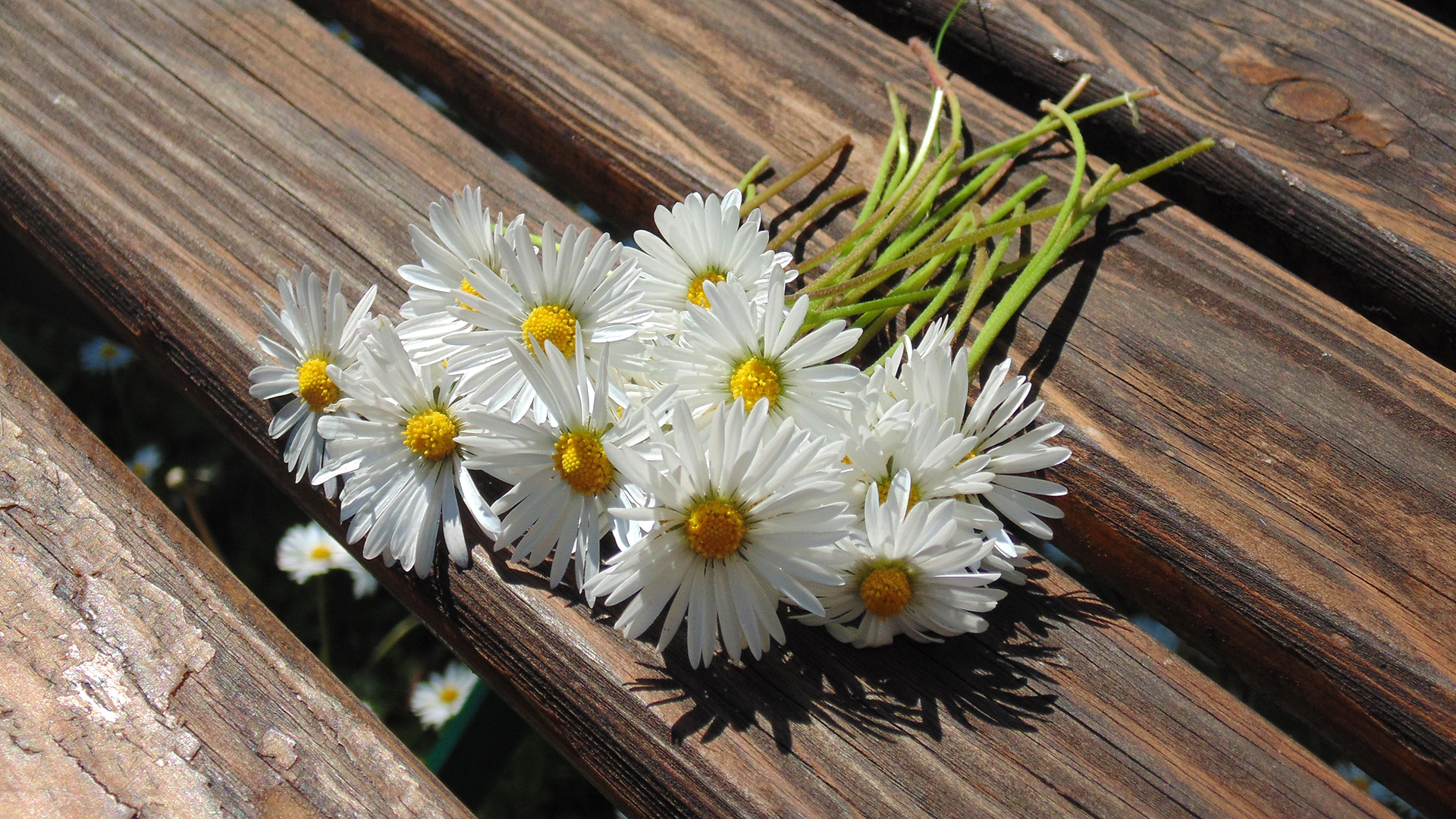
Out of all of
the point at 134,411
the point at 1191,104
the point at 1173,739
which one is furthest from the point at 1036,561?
the point at 134,411

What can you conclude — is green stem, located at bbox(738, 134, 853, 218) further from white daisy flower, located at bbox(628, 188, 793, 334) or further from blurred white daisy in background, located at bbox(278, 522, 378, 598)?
blurred white daisy in background, located at bbox(278, 522, 378, 598)

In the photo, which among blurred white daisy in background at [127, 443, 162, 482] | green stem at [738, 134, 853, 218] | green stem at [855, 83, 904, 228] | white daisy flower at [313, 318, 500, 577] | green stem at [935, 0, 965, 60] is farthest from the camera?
blurred white daisy in background at [127, 443, 162, 482]

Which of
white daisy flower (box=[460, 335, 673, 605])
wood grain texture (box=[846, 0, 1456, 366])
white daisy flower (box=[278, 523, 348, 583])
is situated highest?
wood grain texture (box=[846, 0, 1456, 366])

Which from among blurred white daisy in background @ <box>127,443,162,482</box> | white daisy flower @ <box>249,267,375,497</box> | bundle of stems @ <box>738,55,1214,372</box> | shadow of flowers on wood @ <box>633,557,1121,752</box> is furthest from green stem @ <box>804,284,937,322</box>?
blurred white daisy in background @ <box>127,443,162,482</box>

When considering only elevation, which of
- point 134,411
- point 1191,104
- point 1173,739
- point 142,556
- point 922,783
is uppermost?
point 1191,104

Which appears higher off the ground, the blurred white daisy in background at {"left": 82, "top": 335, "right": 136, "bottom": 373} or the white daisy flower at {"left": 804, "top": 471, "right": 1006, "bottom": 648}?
the white daisy flower at {"left": 804, "top": 471, "right": 1006, "bottom": 648}

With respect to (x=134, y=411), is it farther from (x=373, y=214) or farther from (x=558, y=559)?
(x=558, y=559)
